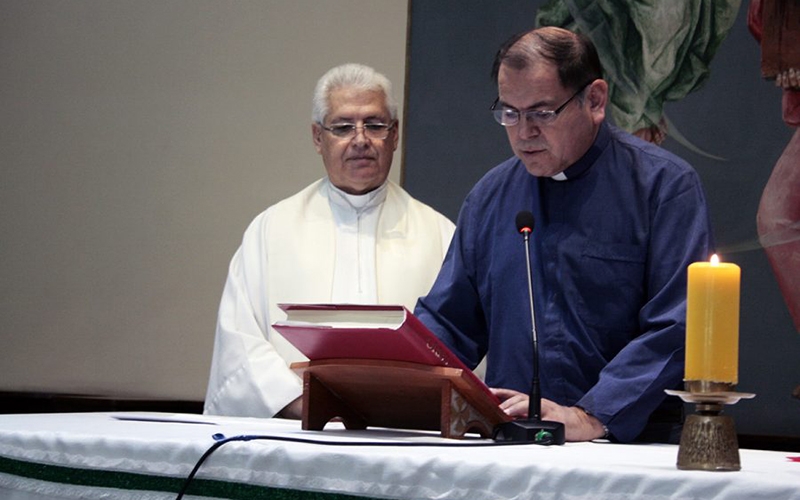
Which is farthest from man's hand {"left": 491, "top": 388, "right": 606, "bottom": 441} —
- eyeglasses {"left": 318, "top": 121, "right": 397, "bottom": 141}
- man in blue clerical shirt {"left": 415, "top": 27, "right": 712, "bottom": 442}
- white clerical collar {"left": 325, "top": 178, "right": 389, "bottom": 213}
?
white clerical collar {"left": 325, "top": 178, "right": 389, "bottom": 213}

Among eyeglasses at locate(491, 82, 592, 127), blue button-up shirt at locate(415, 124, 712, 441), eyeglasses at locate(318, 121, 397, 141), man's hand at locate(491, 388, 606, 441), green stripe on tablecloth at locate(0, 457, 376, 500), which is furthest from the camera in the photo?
eyeglasses at locate(318, 121, 397, 141)

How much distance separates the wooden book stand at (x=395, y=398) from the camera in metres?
2.58

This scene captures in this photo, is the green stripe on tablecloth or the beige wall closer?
the green stripe on tablecloth

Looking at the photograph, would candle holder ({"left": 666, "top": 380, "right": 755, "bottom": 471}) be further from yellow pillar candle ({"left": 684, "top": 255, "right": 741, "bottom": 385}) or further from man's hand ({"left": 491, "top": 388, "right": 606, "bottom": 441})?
man's hand ({"left": 491, "top": 388, "right": 606, "bottom": 441})

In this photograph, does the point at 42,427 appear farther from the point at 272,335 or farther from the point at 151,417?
the point at 272,335

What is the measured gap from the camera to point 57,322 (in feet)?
20.1

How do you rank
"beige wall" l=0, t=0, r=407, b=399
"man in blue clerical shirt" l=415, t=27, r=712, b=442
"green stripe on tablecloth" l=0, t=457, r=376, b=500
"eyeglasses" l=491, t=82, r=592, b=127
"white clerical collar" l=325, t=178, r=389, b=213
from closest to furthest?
"green stripe on tablecloth" l=0, t=457, r=376, b=500 < "man in blue clerical shirt" l=415, t=27, r=712, b=442 < "eyeglasses" l=491, t=82, r=592, b=127 < "white clerical collar" l=325, t=178, r=389, b=213 < "beige wall" l=0, t=0, r=407, b=399

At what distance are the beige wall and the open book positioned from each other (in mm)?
3282

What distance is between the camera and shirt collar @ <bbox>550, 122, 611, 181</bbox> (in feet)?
11.3

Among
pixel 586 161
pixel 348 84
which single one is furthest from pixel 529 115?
pixel 348 84

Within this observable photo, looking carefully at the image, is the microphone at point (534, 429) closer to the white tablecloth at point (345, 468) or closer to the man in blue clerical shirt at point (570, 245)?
the white tablecloth at point (345, 468)

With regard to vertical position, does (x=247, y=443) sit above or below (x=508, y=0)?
below

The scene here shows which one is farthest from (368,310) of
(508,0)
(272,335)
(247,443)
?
(508,0)

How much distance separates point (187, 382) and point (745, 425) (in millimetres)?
2729
